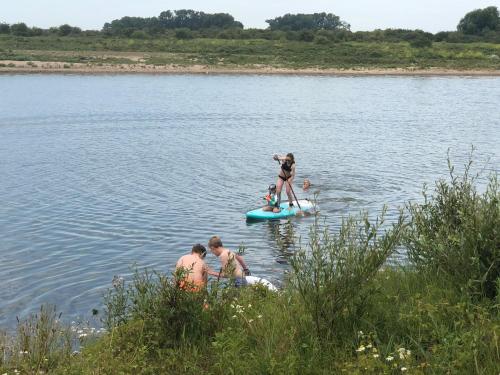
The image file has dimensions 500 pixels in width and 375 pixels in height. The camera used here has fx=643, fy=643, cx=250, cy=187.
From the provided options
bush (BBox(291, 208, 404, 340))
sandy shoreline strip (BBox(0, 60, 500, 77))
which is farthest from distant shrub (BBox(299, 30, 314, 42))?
bush (BBox(291, 208, 404, 340))

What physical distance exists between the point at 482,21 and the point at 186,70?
3046 inches

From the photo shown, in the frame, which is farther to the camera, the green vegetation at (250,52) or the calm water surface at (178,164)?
the green vegetation at (250,52)

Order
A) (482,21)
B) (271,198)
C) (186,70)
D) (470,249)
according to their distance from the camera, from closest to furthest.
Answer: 1. (470,249)
2. (271,198)
3. (186,70)
4. (482,21)

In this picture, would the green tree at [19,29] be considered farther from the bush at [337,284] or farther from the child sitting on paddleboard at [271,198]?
the bush at [337,284]

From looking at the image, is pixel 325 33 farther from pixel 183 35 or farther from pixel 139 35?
pixel 139 35

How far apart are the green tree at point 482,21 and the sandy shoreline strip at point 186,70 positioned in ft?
154

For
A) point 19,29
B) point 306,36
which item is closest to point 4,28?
point 19,29

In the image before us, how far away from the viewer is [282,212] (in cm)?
2128

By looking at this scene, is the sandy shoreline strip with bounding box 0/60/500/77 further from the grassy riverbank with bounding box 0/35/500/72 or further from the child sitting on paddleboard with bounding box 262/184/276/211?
the child sitting on paddleboard with bounding box 262/184/276/211

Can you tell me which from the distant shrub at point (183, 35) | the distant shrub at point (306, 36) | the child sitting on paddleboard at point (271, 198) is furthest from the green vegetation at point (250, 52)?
the child sitting on paddleboard at point (271, 198)

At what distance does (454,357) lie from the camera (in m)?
7.03

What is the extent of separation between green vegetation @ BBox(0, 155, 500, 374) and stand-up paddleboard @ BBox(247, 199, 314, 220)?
428 inches

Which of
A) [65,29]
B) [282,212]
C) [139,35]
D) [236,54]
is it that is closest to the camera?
[282,212]

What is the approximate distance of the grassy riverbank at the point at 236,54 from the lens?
281 feet
